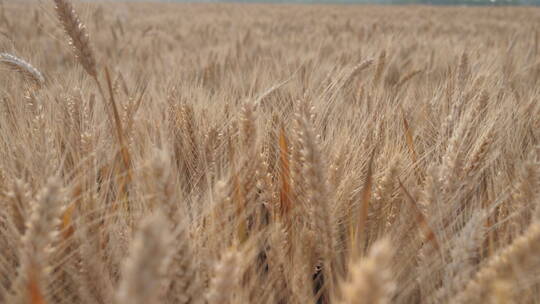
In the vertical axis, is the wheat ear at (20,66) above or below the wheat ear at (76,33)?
below

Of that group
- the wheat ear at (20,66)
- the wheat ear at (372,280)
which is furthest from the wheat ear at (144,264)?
the wheat ear at (20,66)

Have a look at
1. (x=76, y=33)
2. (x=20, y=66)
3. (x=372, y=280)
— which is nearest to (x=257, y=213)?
(x=372, y=280)

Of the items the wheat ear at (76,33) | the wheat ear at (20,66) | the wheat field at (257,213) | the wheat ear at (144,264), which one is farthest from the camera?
the wheat ear at (20,66)

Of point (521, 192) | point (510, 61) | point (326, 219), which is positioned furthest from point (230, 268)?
point (510, 61)

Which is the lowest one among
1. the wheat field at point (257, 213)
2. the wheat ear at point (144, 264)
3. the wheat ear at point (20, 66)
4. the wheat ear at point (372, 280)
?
the wheat field at point (257, 213)

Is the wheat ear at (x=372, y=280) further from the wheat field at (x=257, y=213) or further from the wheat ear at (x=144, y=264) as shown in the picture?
the wheat ear at (x=144, y=264)

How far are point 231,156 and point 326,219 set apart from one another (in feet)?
0.94

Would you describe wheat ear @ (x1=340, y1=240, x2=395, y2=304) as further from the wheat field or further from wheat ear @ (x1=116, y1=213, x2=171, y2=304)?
wheat ear @ (x1=116, y1=213, x2=171, y2=304)

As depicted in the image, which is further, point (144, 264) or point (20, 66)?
point (20, 66)

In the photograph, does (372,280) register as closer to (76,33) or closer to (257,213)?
(257,213)

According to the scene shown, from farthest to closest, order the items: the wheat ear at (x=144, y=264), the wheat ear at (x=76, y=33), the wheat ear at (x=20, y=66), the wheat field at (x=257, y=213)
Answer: the wheat ear at (x=20, y=66) → the wheat ear at (x=76, y=33) → the wheat field at (x=257, y=213) → the wheat ear at (x=144, y=264)

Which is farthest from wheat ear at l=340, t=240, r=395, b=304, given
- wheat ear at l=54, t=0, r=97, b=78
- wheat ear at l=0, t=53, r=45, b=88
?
wheat ear at l=0, t=53, r=45, b=88

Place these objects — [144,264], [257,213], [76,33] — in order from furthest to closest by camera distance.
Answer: [76,33], [257,213], [144,264]

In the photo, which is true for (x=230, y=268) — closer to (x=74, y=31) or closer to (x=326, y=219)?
(x=326, y=219)
